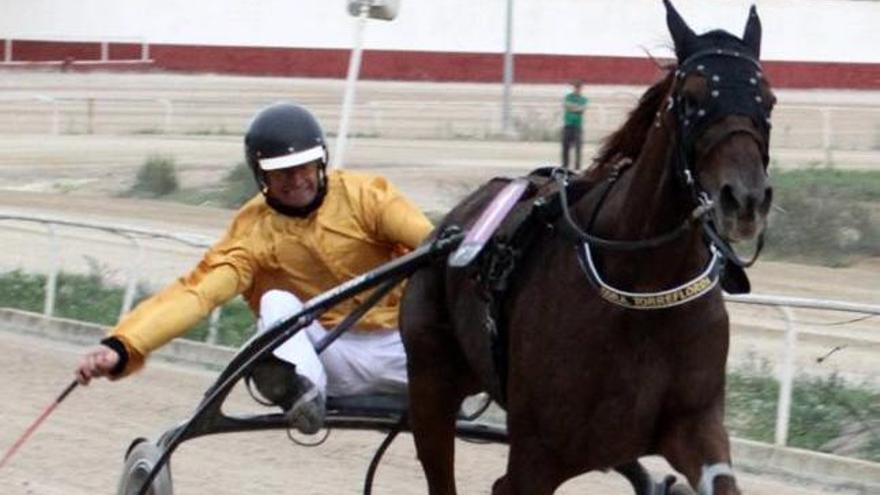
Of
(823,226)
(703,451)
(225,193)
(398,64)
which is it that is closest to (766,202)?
(703,451)

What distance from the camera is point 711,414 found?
4.57 metres

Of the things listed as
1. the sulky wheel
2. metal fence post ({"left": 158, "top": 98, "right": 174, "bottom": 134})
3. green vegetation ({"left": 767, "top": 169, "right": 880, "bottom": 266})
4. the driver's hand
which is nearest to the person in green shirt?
green vegetation ({"left": 767, "top": 169, "right": 880, "bottom": 266})

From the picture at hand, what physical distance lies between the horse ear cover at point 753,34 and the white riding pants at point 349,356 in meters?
1.81

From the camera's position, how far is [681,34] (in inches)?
176

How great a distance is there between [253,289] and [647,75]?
36.4m

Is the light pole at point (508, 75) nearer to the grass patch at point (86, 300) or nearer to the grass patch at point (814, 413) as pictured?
the grass patch at point (86, 300)

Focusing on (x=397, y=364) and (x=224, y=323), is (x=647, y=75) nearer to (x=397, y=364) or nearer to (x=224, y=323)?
(x=224, y=323)

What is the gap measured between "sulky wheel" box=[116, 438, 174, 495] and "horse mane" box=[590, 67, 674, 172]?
5.70ft

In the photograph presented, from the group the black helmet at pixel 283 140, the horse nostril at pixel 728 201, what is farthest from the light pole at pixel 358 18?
Result: the horse nostril at pixel 728 201

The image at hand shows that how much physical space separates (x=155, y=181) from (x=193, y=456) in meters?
15.2

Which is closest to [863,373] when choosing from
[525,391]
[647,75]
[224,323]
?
[224,323]

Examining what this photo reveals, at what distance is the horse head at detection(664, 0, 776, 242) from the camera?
4051 mm

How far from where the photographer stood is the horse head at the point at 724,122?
13.3ft

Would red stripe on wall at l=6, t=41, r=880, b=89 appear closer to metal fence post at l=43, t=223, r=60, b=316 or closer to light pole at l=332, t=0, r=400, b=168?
light pole at l=332, t=0, r=400, b=168
